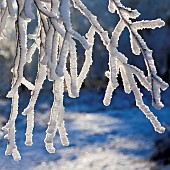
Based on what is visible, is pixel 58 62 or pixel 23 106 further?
pixel 23 106

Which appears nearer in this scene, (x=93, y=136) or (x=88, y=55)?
(x=88, y=55)

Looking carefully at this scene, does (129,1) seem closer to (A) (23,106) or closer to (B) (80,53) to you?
(B) (80,53)

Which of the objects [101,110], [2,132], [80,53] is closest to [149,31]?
[80,53]

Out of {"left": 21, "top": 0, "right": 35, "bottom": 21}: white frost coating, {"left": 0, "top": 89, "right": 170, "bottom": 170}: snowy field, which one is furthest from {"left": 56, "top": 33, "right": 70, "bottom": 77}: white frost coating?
{"left": 0, "top": 89, "right": 170, "bottom": 170}: snowy field

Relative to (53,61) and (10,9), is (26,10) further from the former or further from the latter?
(53,61)

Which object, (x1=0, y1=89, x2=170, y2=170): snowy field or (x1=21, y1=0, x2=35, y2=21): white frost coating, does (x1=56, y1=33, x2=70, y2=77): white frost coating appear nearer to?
(x1=21, y1=0, x2=35, y2=21): white frost coating

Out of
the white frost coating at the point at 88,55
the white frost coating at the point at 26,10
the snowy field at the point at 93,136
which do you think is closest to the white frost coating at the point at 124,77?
the white frost coating at the point at 88,55

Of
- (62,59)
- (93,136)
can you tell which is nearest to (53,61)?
(62,59)

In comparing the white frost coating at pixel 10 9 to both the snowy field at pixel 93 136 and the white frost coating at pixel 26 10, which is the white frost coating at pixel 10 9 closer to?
the white frost coating at pixel 26 10

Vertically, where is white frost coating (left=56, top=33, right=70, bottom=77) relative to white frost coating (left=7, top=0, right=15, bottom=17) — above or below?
below
